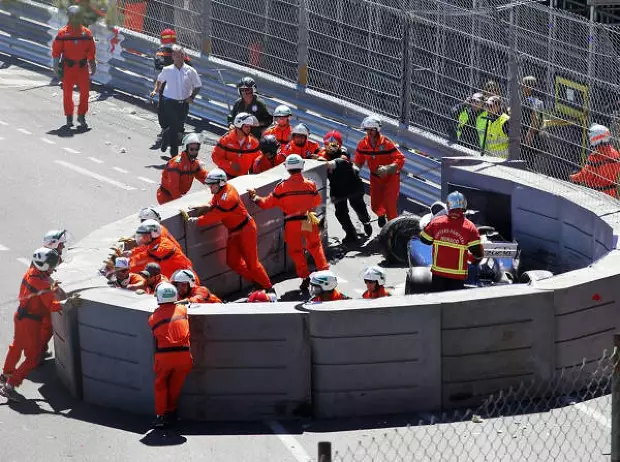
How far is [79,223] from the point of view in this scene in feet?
63.8

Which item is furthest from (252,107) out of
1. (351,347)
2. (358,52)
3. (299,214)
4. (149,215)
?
(351,347)

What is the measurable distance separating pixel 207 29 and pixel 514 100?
7.48m

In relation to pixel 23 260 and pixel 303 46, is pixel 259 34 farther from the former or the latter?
pixel 23 260

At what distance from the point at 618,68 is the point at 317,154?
4.31m

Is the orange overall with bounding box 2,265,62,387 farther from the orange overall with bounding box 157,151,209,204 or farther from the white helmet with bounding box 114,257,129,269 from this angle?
the orange overall with bounding box 157,151,209,204

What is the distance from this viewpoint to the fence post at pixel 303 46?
22422mm

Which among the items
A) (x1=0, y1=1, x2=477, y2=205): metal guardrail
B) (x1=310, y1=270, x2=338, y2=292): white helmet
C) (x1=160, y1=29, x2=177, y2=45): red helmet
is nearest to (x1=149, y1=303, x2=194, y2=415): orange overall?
(x1=310, y1=270, x2=338, y2=292): white helmet

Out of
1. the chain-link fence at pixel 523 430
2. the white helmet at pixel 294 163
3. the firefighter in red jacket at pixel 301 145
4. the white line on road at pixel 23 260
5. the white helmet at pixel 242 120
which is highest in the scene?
the white helmet at pixel 294 163

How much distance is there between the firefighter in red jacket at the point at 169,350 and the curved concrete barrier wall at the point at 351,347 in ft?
0.74

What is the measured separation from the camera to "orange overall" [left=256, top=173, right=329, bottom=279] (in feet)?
56.3

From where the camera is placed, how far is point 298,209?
1723 centimetres

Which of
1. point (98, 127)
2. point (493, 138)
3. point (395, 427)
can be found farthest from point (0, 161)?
point (395, 427)

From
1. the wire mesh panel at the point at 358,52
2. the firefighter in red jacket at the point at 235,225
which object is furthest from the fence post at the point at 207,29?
the firefighter in red jacket at the point at 235,225

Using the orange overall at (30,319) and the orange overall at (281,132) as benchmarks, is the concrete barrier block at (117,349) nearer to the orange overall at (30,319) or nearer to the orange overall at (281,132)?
the orange overall at (30,319)
